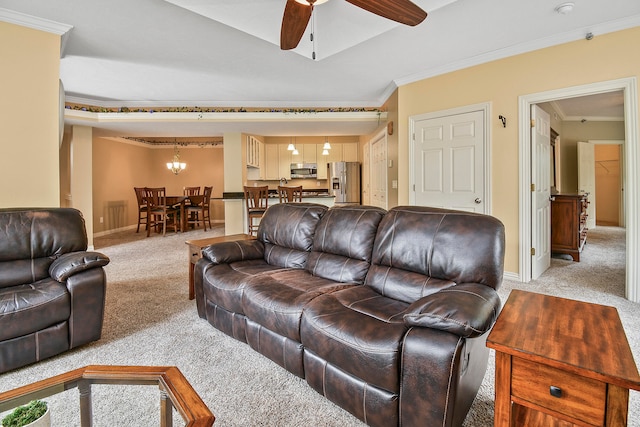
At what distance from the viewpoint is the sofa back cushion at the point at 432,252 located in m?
1.56

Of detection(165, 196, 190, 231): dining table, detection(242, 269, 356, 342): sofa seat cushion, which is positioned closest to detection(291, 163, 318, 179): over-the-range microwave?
detection(165, 196, 190, 231): dining table

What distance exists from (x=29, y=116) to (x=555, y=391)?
394 centimetres

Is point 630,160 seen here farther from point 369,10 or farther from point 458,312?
point 458,312

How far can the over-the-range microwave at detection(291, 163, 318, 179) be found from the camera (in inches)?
342

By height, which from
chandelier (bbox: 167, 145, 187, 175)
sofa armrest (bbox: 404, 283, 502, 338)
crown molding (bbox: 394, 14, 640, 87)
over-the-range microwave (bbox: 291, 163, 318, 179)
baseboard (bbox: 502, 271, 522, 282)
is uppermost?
crown molding (bbox: 394, 14, 640, 87)

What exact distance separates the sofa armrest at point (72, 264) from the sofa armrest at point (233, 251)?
70 cm

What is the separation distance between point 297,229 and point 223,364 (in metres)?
1.10

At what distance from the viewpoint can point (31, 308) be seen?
1.85 m

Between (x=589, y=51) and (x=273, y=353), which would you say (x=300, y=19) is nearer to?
(x=273, y=353)

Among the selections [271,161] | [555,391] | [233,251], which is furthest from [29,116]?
[271,161]

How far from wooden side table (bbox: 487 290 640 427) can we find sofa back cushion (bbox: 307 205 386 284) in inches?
38.7

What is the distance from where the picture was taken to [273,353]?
183 centimetres

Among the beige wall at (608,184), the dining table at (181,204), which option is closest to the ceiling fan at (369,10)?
the dining table at (181,204)

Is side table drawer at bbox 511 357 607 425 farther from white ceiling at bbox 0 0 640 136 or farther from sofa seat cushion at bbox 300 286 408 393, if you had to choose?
white ceiling at bbox 0 0 640 136
